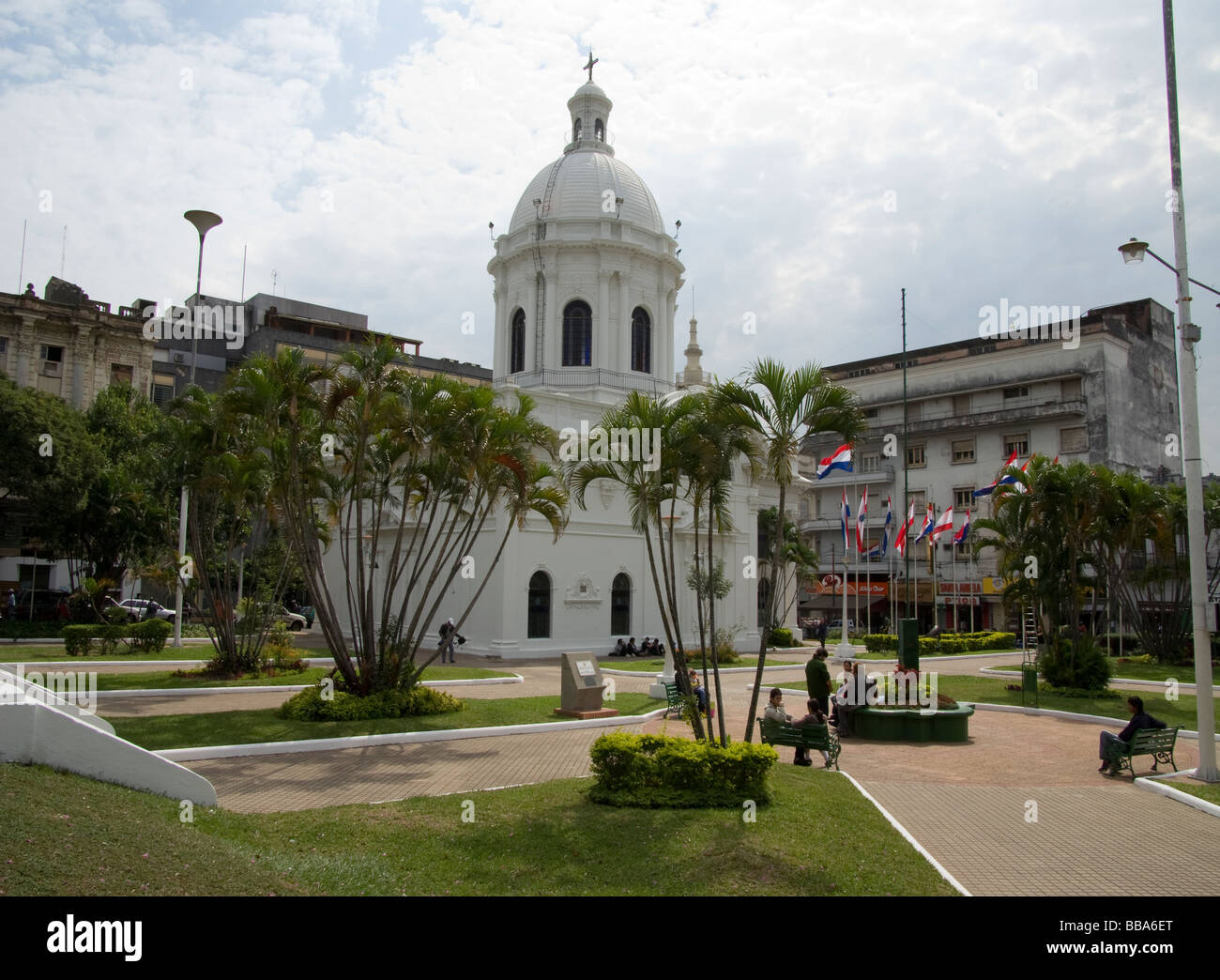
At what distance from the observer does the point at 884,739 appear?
1642 cm

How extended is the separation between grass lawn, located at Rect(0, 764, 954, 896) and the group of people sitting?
24380 millimetres

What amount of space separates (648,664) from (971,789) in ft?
61.2

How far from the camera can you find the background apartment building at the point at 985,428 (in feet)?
165

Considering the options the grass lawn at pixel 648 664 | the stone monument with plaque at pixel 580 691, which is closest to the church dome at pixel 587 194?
the grass lawn at pixel 648 664

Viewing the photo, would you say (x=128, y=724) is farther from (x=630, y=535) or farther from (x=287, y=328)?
(x=287, y=328)

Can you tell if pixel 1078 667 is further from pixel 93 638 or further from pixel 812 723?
pixel 93 638

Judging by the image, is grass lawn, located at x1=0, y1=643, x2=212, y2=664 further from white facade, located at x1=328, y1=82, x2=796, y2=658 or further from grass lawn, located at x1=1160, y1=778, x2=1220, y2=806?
grass lawn, located at x1=1160, y1=778, x2=1220, y2=806

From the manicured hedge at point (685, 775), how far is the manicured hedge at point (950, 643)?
1137 inches

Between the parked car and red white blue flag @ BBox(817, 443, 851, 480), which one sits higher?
red white blue flag @ BBox(817, 443, 851, 480)

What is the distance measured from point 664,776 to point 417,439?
29.3 feet

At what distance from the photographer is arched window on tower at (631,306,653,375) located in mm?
40312

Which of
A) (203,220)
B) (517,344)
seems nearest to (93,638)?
(203,220)

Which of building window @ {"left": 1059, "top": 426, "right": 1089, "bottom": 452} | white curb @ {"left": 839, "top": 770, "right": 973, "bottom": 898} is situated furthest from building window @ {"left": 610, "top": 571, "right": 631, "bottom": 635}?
building window @ {"left": 1059, "top": 426, "right": 1089, "bottom": 452}
